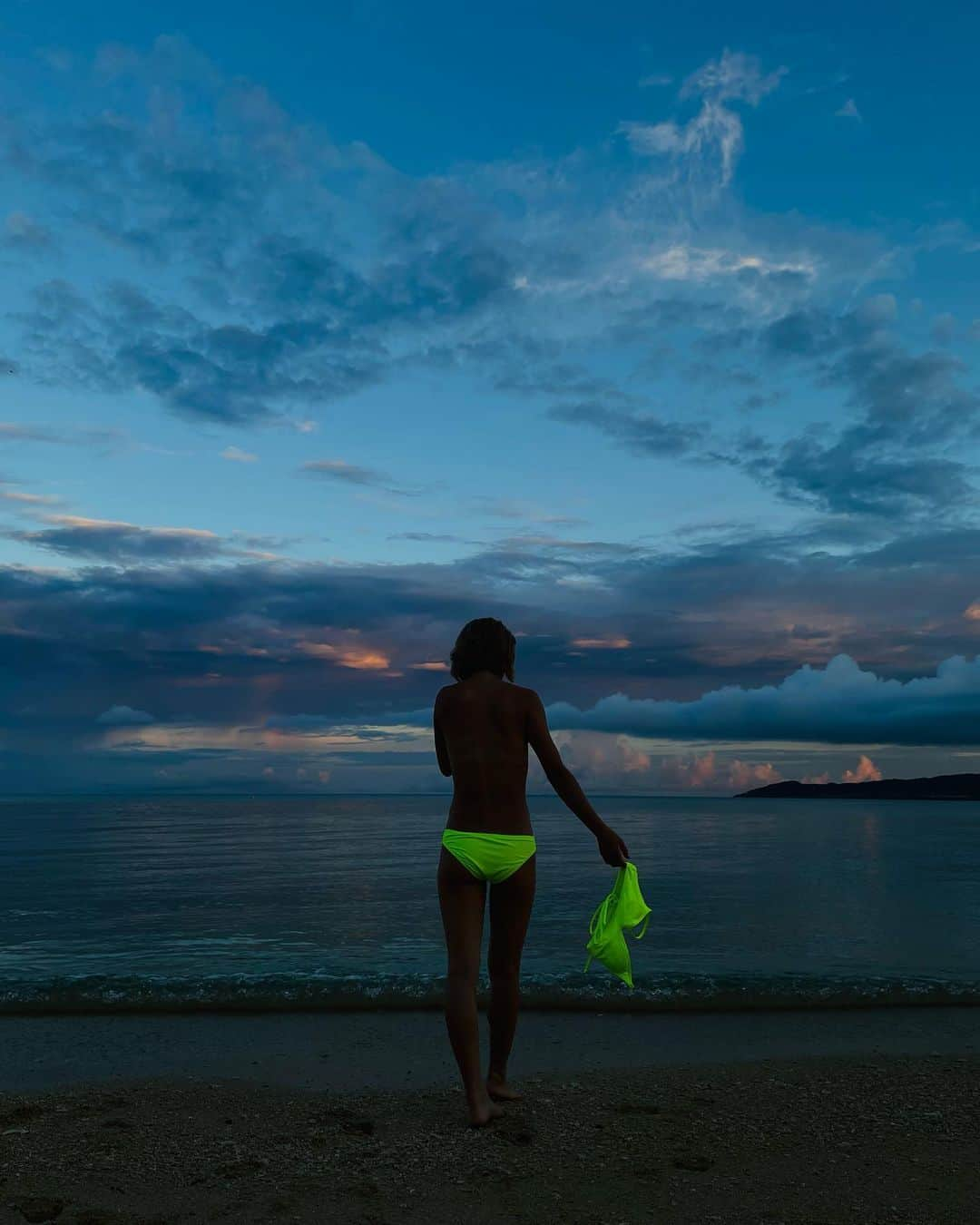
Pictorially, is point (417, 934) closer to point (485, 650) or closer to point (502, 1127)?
point (502, 1127)

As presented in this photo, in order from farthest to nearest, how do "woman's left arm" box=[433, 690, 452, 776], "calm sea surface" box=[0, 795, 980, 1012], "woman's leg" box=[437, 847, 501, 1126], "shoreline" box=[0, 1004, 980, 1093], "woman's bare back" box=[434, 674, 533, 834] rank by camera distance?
"calm sea surface" box=[0, 795, 980, 1012]
"shoreline" box=[0, 1004, 980, 1093]
"woman's left arm" box=[433, 690, 452, 776]
"woman's bare back" box=[434, 674, 533, 834]
"woman's leg" box=[437, 847, 501, 1126]

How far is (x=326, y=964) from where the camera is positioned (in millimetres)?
10562

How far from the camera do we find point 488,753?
A: 497 cm

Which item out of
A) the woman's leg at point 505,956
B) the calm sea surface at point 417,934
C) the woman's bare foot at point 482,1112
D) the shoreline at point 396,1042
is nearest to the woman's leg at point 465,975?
the woman's bare foot at point 482,1112

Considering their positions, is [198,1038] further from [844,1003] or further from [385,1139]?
[844,1003]

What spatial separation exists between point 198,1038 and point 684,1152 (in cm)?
460

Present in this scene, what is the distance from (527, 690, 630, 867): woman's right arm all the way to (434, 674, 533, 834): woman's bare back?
54mm

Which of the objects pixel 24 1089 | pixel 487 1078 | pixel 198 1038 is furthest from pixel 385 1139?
pixel 198 1038

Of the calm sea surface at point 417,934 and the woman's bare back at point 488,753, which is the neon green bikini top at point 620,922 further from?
the calm sea surface at point 417,934

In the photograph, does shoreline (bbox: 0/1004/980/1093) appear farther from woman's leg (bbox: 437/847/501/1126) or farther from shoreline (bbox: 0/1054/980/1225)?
woman's leg (bbox: 437/847/501/1126)

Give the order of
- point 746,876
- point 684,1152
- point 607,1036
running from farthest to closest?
point 746,876
point 607,1036
point 684,1152

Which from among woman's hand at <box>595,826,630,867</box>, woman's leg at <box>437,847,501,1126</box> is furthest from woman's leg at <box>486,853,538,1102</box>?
woman's hand at <box>595,826,630,867</box>

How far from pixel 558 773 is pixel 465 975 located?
121 centimetres

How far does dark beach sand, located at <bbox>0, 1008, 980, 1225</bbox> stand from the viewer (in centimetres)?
394
